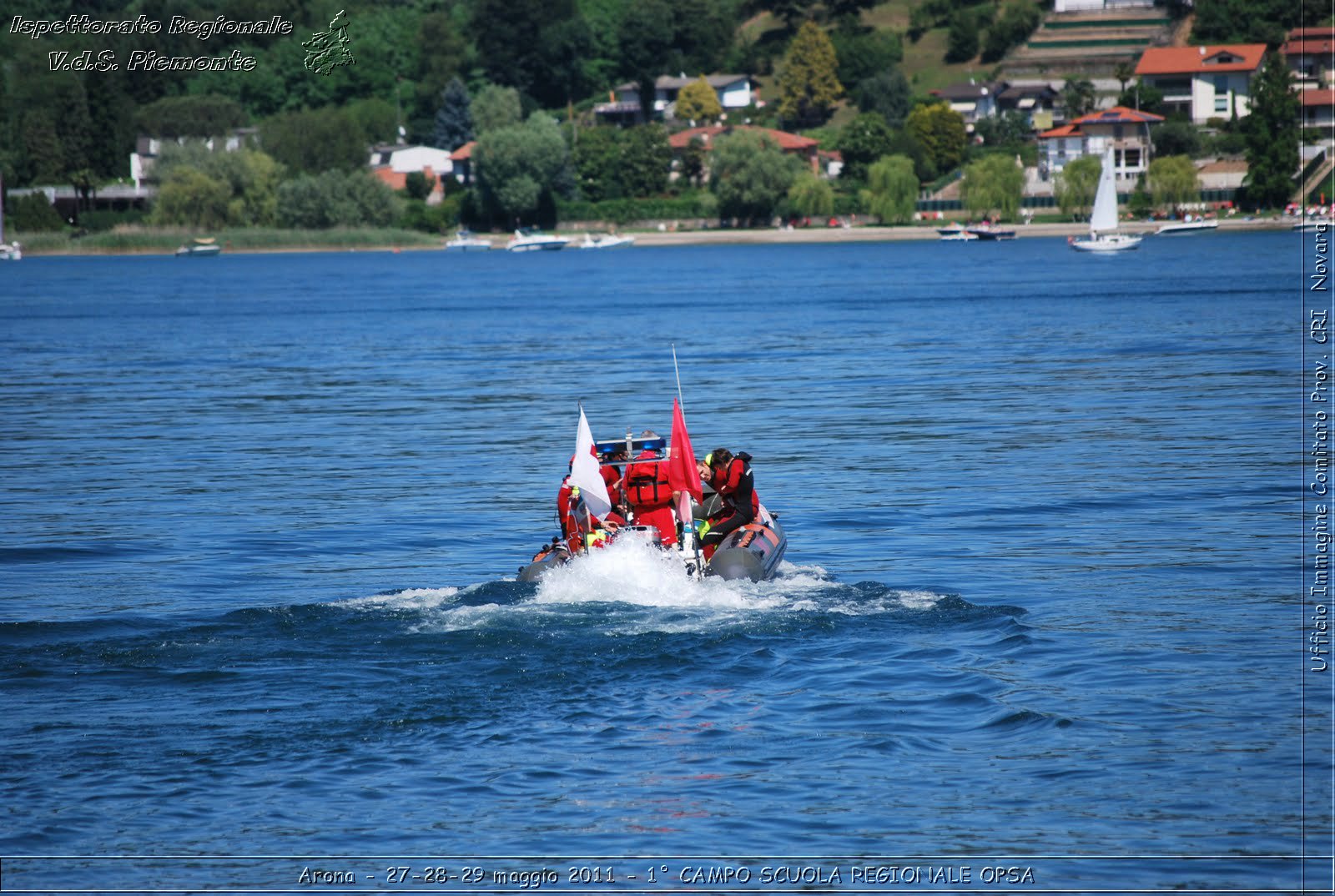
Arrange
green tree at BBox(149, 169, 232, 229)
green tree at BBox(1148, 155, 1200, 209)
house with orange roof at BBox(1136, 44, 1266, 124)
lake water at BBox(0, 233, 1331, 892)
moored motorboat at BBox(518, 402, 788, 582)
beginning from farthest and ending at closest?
house with orange roof at BBox(1136, 44, 1266, 124) → green tree at BBox(149, 169, 232, 229) → green tree at BBox(1148, 155, 1200, 209) → moored motorboat at BBox(518, 402, 788, 582) → lake water at BBox(0, 233, 1331, 892)

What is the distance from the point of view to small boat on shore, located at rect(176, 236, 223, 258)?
543ft

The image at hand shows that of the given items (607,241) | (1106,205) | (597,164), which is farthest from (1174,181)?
(597,164)

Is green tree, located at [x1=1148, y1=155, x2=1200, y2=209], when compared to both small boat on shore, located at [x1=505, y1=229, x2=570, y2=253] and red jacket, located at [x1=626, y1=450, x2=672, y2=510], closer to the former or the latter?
small boat on shore, located at [x1=505, y1=229, x2=570, y2=253]

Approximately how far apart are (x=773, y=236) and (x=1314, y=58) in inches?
2494

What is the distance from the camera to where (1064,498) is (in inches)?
1114

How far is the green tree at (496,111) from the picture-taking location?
184m

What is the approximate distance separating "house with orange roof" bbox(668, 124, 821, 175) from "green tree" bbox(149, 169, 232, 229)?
165 ft

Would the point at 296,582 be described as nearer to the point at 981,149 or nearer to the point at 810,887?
→ the point at 810,887

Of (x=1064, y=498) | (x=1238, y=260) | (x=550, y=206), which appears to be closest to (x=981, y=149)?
(x=550, y=206)

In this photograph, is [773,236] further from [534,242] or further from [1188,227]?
[1188,227]

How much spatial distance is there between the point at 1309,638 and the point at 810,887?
29.0ft

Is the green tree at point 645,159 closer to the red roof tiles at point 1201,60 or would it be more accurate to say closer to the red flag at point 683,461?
the red roof tiles at point 1201,60

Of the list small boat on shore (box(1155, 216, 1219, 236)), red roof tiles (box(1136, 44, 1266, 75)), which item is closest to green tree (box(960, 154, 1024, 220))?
small boat on shore (box(1155, 216, 1219, 236))

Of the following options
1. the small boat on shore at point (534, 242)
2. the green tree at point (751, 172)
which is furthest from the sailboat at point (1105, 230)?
the small boat on shore at point (534, 242)
